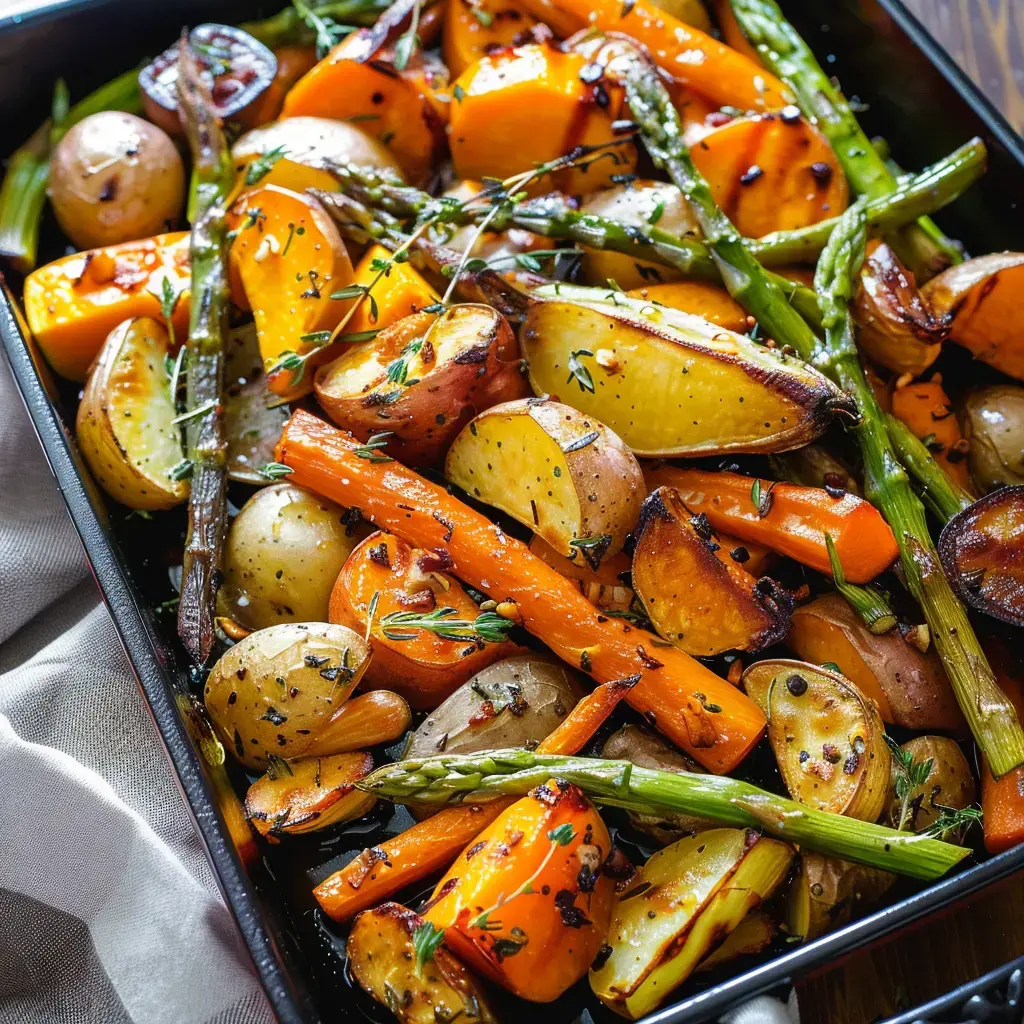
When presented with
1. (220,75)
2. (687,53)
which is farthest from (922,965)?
(220,75)

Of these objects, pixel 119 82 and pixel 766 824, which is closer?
pixel 766 824

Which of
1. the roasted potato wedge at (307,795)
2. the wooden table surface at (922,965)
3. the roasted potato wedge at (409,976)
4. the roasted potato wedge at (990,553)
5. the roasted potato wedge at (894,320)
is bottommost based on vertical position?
the wooden table surface at (922,965)

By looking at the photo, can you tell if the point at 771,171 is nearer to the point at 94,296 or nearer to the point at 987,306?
the point at 987,306

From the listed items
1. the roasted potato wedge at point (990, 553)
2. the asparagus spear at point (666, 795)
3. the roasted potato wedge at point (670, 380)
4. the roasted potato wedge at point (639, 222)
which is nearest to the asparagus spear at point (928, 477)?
the roasted potato wedge at point (990, 553)

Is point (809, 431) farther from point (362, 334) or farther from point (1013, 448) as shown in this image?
point (362, 334)

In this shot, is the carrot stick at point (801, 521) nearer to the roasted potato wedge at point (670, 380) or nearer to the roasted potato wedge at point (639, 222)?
the roasted potato wedge at point (670, 380)

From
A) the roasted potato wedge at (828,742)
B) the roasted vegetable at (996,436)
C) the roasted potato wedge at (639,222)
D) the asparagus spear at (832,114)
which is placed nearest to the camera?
the roasted potato wedge at (828,742)

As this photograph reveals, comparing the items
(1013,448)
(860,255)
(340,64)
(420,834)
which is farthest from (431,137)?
(420,834)
